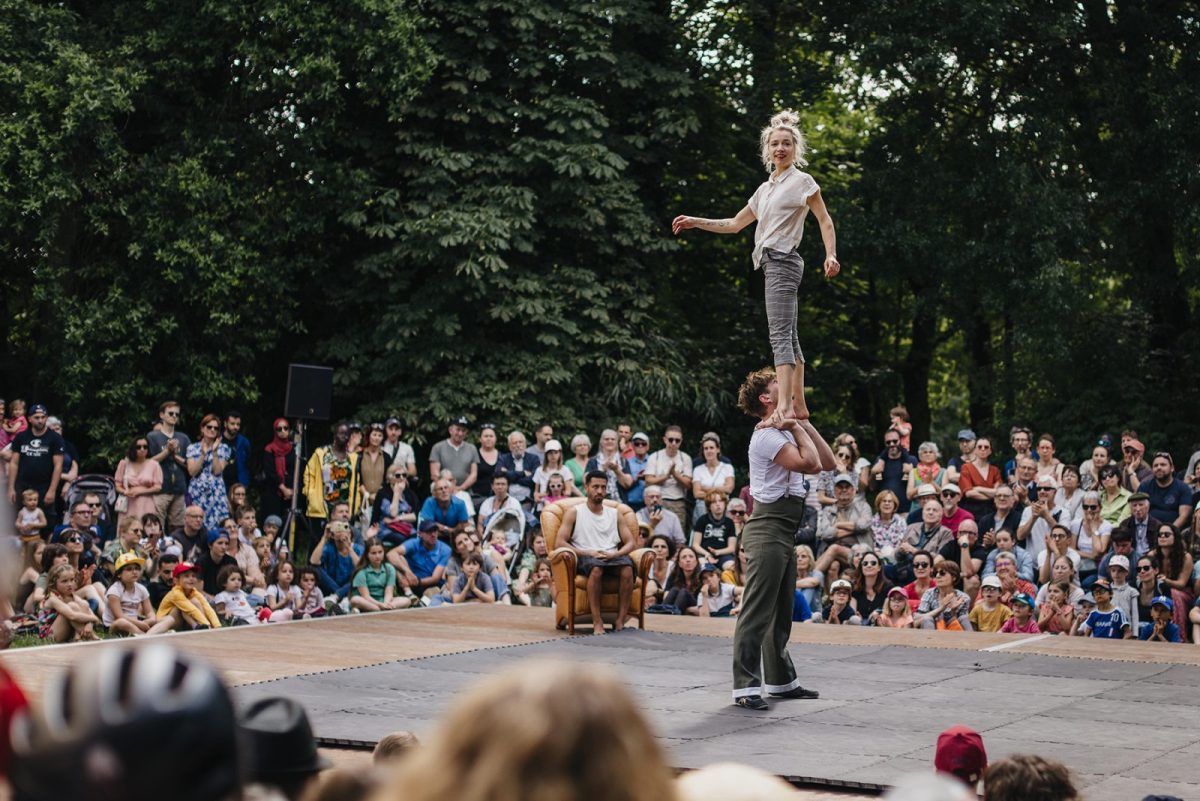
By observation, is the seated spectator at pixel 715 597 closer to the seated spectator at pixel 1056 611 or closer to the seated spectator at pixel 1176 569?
the seated spectator at pixel 1056 611

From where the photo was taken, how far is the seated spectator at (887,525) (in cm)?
1415

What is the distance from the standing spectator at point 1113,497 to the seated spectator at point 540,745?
12.8 m

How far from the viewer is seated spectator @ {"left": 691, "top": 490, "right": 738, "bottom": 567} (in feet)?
47.9

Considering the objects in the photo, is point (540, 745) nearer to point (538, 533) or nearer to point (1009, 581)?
point (1009, 581)

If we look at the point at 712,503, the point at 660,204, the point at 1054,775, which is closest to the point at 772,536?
the point at 1054,775

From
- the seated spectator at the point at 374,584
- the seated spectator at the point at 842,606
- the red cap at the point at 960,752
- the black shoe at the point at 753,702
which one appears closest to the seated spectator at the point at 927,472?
the seated spectator at the point at 842,606

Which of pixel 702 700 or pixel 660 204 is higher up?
pixel 660 204

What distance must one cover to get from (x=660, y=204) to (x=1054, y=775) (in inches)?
745

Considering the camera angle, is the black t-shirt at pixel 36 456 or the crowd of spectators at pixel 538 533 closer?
the crowd of spectators at pixel 538 533

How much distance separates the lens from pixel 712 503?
14.9 metres

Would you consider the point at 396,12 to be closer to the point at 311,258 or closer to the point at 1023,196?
the point at 311,258

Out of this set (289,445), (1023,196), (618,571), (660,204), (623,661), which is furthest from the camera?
A: (660,204)

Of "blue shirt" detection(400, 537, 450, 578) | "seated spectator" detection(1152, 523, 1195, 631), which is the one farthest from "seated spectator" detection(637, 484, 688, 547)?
"seated spectator" detection(1152, 523, 1195, 631)

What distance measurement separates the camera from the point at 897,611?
42.6 feet
